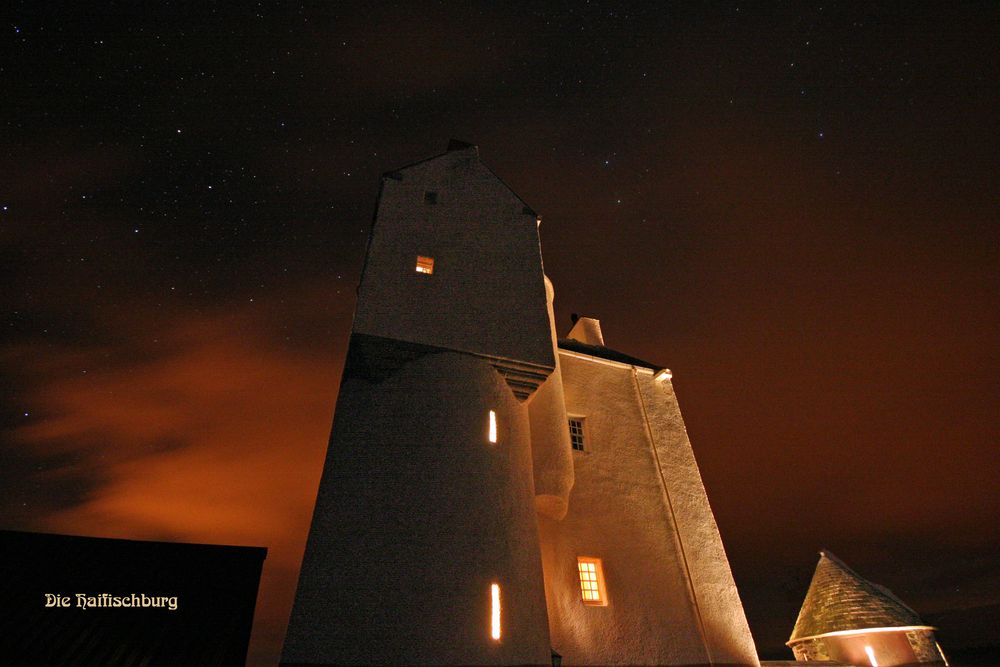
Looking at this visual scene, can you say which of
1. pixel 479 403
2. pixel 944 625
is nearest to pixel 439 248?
pixel 479 403

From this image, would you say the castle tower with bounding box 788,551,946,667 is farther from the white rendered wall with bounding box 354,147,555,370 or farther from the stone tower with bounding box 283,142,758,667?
the white rendered wall with bounding box 354,147,555,370

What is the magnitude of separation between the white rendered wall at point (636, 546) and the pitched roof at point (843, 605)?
32.4 ft

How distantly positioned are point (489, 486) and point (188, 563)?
6375mm

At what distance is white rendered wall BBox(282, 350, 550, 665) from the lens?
9117mm

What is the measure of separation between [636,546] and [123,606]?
44.4 feet

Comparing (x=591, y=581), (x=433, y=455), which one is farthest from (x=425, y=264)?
(x=591, y=581)

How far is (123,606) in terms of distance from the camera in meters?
8.73

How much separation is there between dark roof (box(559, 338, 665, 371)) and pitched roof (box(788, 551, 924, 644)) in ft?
45.6

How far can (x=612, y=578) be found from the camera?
1459cm

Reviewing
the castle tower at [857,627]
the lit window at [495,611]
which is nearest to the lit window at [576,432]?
the lit window at [495,611]

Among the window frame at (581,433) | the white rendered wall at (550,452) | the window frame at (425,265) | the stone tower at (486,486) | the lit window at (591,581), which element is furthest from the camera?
the window frame at (581,433)

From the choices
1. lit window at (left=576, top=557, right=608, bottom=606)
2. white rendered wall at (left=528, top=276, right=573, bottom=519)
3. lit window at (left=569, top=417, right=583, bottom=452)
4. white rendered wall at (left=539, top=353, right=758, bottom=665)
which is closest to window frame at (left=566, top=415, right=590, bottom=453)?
lit window at (left=569, top=417, right=583, bottom=452)

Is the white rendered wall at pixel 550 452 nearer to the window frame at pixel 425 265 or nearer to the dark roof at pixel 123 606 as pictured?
the window frame at pixel 425 265

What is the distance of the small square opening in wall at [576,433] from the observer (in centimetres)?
1720
